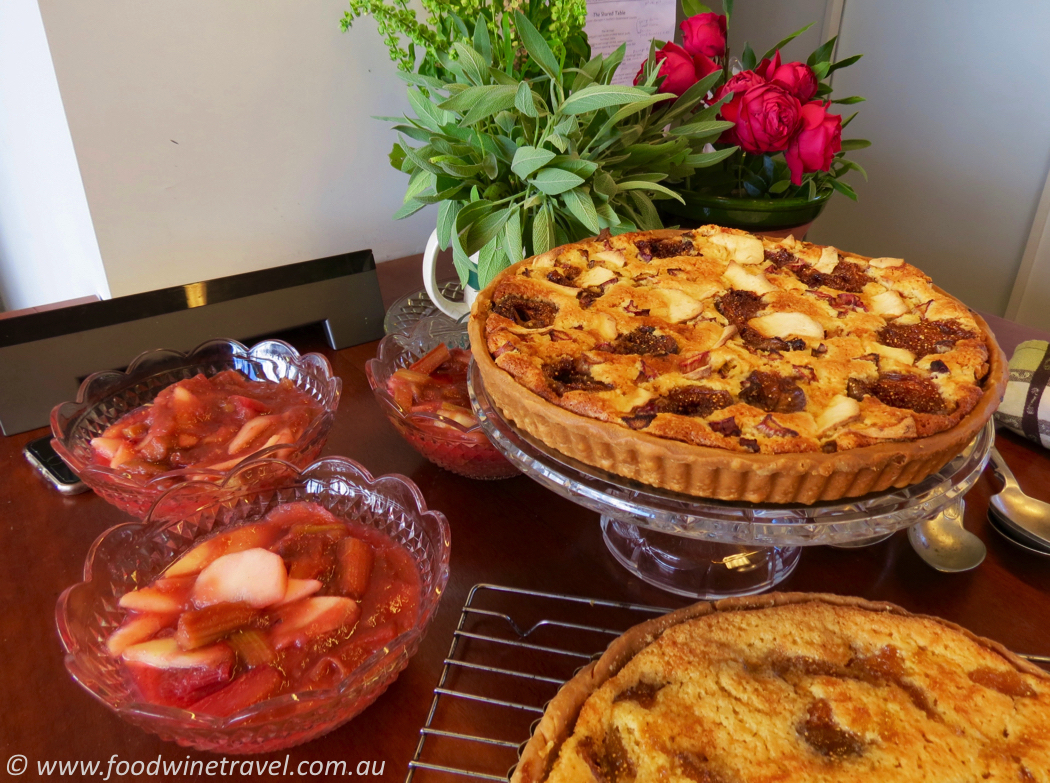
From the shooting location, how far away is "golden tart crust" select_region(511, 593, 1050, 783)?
680 mm

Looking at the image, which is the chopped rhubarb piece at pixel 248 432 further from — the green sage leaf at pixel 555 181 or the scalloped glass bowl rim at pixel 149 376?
the green sage leaf at pixel 555 181

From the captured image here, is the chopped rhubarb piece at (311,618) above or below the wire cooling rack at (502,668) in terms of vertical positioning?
above

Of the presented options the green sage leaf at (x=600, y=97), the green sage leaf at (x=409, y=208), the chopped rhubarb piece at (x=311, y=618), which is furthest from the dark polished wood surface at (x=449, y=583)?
the green sage leaf at (x=600, y=97)

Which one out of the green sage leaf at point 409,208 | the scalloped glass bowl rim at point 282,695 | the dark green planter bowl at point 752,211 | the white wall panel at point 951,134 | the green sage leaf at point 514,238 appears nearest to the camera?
the scalloped glass bowl rim at point 282,695

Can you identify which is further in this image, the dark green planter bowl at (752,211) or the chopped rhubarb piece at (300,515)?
the dark green planter bowl at (752,211)

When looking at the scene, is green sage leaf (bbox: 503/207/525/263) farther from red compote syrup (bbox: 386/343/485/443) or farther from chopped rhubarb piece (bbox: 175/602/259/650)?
chopped rhubarb piece (bbox: 175/602/259/650)

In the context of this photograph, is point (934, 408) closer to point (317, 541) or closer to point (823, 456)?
point (823, 456)

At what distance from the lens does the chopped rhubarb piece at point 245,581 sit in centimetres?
80

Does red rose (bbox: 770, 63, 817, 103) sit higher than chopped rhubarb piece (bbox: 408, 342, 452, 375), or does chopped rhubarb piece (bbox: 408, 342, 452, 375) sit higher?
red rose (bbox: 770, 63, 817, 103)

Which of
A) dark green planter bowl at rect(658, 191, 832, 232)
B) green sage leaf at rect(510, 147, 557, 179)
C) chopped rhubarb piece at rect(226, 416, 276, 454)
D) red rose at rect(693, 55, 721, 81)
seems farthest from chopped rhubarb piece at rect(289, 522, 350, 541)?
red rose at rect(693, 55, 721, 81)

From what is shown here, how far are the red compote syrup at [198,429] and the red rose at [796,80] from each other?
3.73 feet

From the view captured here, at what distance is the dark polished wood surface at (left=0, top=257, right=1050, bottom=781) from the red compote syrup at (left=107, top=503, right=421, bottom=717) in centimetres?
10

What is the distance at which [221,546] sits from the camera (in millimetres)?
870

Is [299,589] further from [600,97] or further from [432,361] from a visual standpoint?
[600,97]
